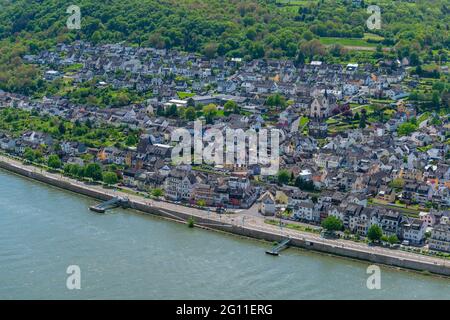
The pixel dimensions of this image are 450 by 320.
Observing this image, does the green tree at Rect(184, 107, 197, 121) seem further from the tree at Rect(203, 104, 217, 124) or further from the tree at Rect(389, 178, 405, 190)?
the tree at Rect(389, 178, 405, 190)

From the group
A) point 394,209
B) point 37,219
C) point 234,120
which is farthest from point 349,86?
point 37,219

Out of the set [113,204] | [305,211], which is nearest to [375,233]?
[305,211]

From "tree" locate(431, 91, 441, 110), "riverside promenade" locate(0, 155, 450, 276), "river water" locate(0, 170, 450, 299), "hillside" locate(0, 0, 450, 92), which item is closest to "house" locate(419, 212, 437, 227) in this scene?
"riverside promenade" locate(0, 155, 450, 276)

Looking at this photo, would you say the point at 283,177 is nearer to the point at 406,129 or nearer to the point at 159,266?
the point at 159,266

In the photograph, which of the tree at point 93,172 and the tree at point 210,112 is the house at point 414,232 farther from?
the tree at point 210,112

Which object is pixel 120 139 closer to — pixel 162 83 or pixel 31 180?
pixel 31 180

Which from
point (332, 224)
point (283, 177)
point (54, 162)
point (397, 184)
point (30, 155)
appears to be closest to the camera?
Answer: point (332, 224)
